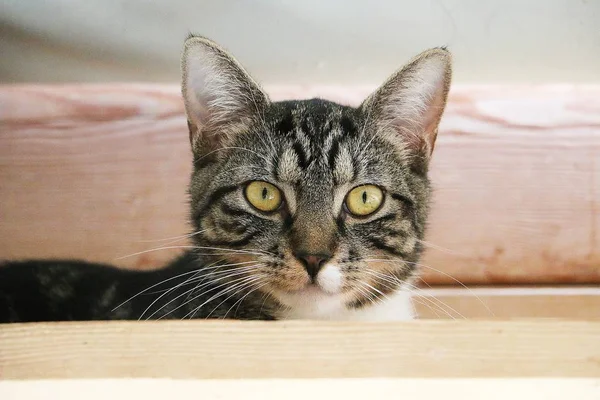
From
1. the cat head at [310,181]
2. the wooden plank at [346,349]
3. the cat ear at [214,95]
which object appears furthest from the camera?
the cat ear at [214,95]

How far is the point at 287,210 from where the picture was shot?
3.23 ft

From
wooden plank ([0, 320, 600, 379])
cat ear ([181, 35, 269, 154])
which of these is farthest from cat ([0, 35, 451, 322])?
wooden plank ([0, 320, 600, 379])

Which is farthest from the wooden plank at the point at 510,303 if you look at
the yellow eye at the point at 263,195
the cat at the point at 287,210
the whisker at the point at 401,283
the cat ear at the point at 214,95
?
the cat ear at the point at 214,95

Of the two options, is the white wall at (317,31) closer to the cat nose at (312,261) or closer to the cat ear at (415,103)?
the cat ear at (415,103)

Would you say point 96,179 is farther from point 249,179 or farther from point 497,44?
point 497,44

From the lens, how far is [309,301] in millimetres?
950

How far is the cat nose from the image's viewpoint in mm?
903

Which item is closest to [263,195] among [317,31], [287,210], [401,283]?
[287,210]

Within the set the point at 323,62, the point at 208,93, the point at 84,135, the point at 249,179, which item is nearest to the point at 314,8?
the point at 323,62

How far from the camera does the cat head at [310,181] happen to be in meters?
0.94

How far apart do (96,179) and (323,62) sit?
0.52m

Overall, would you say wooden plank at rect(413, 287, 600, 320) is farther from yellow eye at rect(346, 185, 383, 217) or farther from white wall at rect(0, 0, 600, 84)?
white wall at rect(0, 0, 600, 84)
